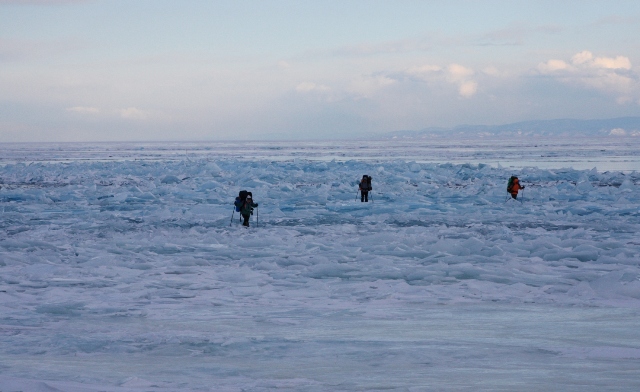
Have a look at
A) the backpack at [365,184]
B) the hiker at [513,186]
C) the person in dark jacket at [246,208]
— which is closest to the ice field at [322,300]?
the person in dark jacket at [246,208]

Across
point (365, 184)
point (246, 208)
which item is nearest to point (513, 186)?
point (365, 184)

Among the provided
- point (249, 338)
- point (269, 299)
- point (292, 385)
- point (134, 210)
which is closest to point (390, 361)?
point (292, 385)

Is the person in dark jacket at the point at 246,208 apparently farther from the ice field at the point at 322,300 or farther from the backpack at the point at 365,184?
the backpack at the point at 365,184

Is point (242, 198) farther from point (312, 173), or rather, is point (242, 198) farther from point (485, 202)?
point (312, 173)

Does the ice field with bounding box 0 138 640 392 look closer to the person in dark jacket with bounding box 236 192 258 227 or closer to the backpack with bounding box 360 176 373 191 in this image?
the person in dark jacket with bounding box 236 192 258 227

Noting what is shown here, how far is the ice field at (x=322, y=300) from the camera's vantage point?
4.18m

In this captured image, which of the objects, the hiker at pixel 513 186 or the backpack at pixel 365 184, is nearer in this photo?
the hiker at pixel 513 186

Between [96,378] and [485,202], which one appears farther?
[485,202]

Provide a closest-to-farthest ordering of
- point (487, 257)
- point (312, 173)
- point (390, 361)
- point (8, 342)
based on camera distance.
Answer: point (390, 361), point (8, 342), point (487, 257), point (312, 173)

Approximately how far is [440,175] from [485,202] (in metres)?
10.7

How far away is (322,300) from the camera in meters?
6.68

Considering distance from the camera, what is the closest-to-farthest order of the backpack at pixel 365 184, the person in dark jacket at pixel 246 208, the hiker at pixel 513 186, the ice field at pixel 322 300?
the ice field at pixel 322 300 → the person in dark jacket at pixel 246 208 → the hiker at pixel 513 186 → the backpack at pixel 365 184

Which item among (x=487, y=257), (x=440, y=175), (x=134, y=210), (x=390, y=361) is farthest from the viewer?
(x=440, y=175)

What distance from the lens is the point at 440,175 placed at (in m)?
26.9
